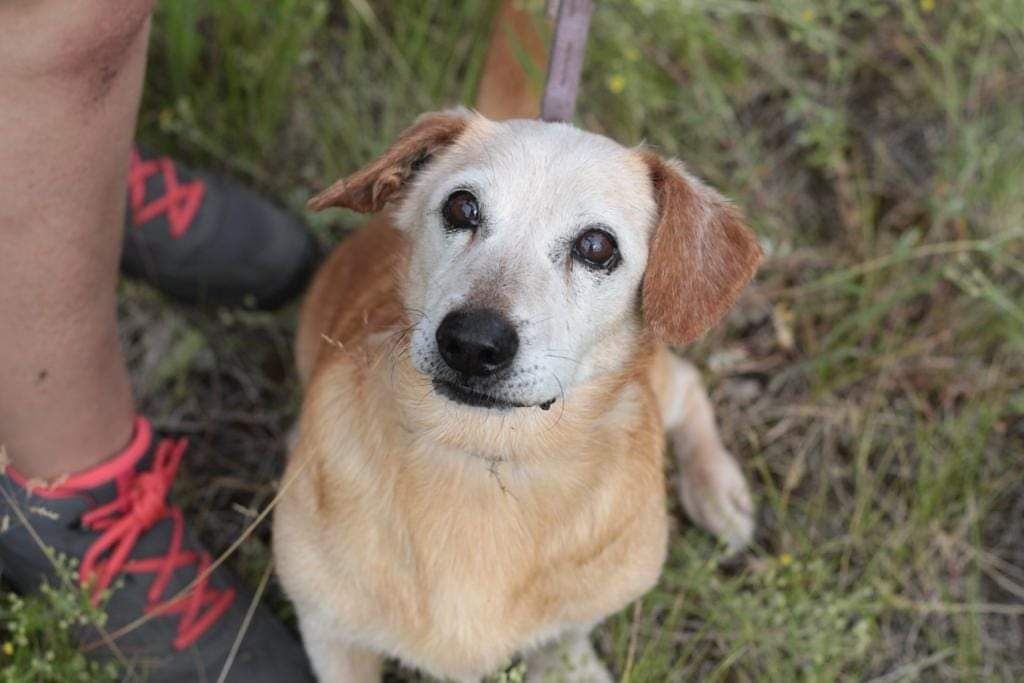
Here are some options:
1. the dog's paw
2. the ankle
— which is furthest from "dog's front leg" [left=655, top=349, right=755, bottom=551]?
the ankle

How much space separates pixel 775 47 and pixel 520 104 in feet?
4.67

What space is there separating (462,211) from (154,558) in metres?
1.16

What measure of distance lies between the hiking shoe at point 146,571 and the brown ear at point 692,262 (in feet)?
3.84

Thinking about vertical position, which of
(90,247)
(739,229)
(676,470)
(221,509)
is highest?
(739,229)

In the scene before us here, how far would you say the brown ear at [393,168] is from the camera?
6.56 ft

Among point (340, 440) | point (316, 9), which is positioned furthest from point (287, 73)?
point (340, 440)

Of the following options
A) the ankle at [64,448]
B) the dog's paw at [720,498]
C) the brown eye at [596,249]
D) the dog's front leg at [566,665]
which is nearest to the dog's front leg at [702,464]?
the dog's paw at [720,498]

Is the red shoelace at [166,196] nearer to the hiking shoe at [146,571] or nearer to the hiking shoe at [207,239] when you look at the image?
the hiking shoe at [207,239]

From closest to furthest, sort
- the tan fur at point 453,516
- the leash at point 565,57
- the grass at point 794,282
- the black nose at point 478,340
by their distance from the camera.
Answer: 1. the black nose at point 478,340
2. the tan fur at point 453,516
3. the leash at point 565,57
4. the grass at point 794,282

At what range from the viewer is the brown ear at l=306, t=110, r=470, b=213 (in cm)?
200

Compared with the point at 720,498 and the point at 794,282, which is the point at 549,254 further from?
the point at 794,282

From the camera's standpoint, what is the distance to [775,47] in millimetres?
3607

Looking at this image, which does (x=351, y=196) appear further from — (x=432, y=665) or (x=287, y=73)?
(x=287, y=73)

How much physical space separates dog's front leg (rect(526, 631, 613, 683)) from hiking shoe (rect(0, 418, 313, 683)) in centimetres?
54
